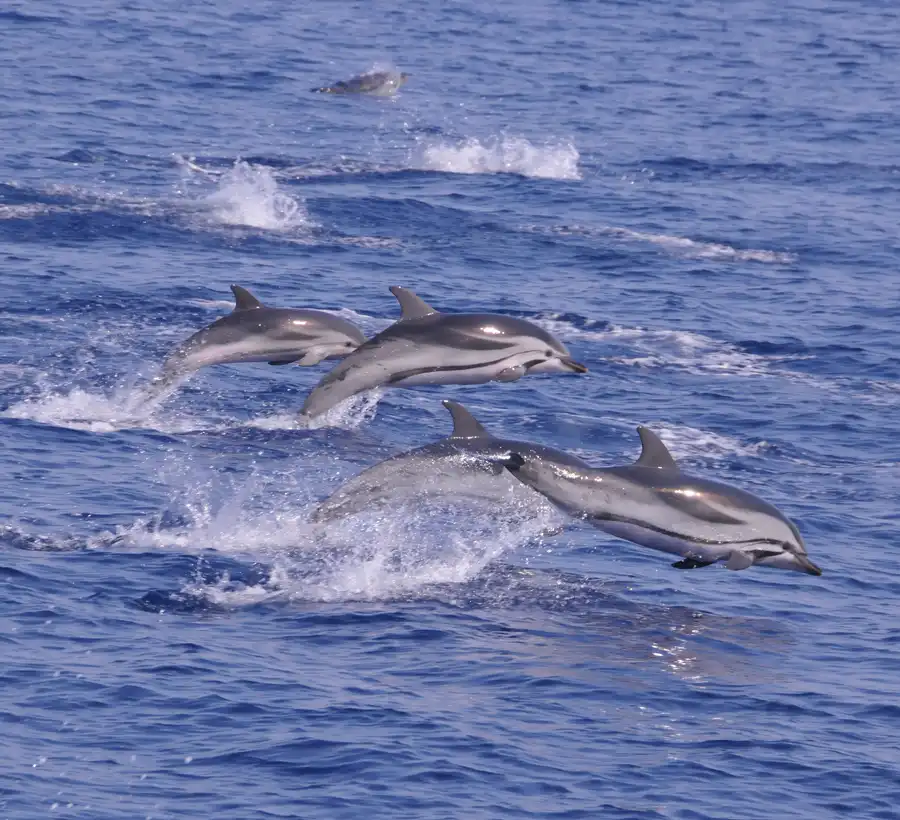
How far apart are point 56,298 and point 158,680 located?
575 inches

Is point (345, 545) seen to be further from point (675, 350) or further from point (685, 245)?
point (685, 245)

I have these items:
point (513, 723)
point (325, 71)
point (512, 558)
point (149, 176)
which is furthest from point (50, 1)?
point (513, 723)

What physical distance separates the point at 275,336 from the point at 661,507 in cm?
734

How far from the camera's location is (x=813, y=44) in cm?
6394

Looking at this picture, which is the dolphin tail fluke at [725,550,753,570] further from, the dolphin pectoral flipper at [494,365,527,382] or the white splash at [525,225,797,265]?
the white splash at [525,225,797,265]

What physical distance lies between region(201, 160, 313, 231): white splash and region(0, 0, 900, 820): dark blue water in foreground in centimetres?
14

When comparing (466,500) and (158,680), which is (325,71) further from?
(158,680)

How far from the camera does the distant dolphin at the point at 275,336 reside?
78.7 ft

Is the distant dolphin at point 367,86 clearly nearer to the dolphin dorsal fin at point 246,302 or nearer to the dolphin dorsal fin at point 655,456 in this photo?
the dolphin dorsal fin at point 246,302

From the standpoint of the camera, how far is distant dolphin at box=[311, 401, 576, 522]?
19.7 metres

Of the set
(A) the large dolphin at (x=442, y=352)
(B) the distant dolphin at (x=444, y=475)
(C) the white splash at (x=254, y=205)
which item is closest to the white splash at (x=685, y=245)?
(C) the white splash at (x=254, y=205)

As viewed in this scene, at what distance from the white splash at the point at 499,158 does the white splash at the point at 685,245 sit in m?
4.98

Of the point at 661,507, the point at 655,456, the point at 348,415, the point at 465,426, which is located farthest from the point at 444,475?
the point at 348,415

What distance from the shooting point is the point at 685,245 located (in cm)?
3662
